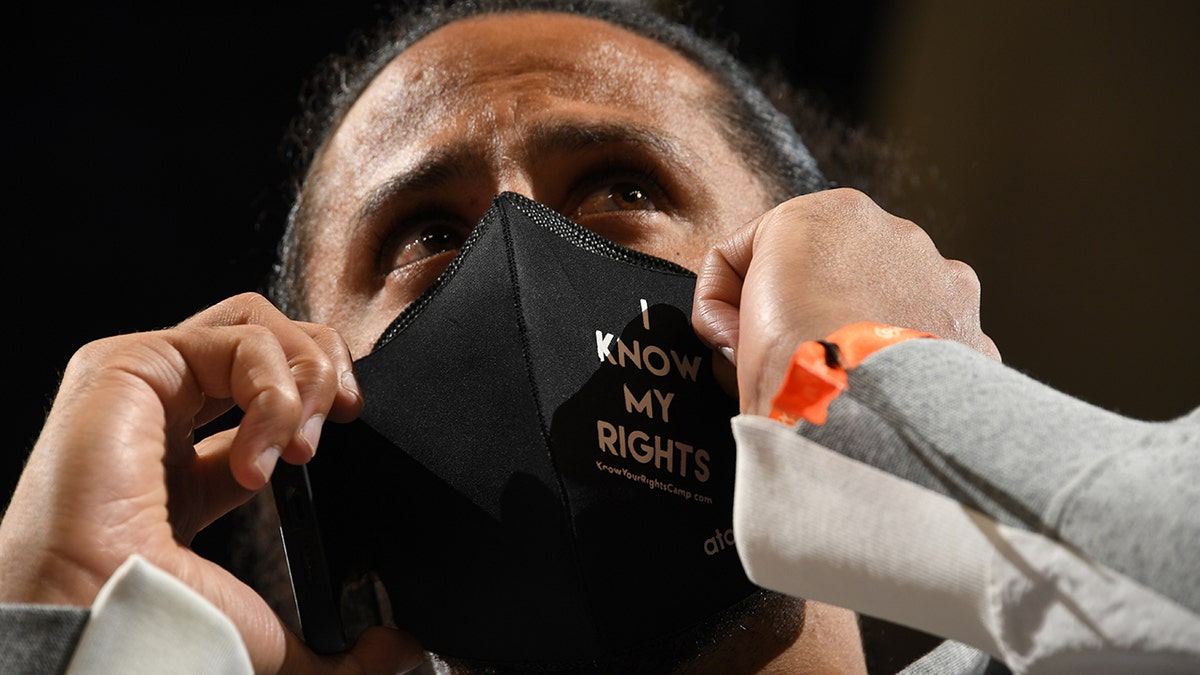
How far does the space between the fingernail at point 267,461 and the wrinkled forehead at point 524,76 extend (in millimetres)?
680

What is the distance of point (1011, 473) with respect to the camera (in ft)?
2.35

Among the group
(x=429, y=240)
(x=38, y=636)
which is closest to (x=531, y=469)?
(x=38, y=636)

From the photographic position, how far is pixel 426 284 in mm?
1453

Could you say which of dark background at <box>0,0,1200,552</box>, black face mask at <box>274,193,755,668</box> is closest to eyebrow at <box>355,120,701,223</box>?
black face mask at <box>274,193,755,668</box>

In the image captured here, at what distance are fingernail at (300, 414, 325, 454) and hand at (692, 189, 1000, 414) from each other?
38cm

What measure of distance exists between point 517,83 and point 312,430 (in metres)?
0.71

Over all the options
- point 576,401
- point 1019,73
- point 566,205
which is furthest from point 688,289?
point 1019,73

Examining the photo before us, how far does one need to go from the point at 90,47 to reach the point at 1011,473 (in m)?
2.05

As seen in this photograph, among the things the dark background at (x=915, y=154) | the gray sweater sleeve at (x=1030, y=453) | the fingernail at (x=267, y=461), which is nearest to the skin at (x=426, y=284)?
the fingernail at (x=267, y=461)

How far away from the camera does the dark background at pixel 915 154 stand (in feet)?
6.33

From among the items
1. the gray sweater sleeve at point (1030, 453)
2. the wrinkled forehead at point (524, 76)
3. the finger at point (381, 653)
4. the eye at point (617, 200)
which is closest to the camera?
the gray sweater sleeve at point (1030, 453)

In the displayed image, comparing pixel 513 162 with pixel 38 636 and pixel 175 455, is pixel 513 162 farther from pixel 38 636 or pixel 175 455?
pixel 38 636

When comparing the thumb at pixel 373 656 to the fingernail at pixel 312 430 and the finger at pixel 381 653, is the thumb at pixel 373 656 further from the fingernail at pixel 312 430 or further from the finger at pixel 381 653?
the fingernail at pixel 312 430

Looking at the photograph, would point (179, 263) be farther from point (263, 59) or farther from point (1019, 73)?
point (1019, 73)
